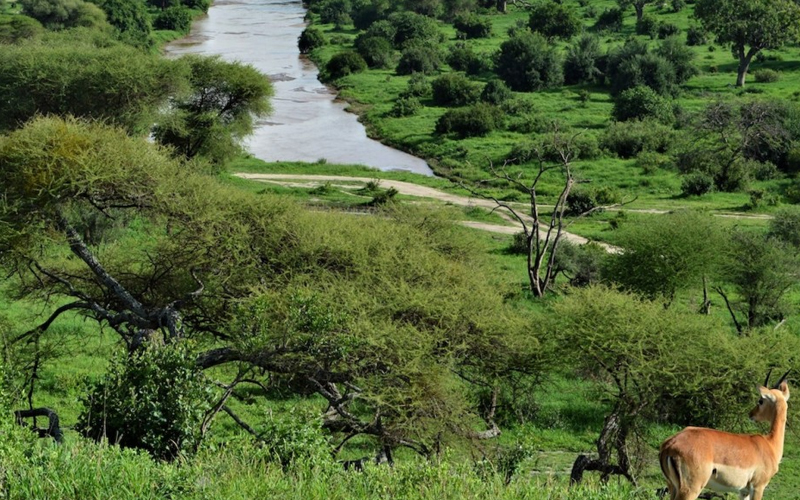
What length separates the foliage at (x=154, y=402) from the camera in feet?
46.8

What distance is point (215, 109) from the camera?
53.2 metres

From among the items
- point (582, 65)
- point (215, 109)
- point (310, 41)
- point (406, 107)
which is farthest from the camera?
point (310, 41)

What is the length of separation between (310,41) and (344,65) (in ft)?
50.1

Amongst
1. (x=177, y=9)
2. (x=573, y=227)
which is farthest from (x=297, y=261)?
(x=177, y=9)

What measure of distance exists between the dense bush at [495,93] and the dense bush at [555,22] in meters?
22.9

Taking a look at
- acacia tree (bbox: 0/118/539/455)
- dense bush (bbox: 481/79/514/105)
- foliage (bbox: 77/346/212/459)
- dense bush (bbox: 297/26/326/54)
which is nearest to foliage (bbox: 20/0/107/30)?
dense bush (bbox: 297/26/326/54)

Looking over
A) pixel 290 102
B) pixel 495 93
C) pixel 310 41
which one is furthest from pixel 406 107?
pixel 310 41

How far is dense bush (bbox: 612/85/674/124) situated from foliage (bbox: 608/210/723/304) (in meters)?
32.5

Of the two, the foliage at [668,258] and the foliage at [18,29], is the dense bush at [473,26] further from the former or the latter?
the foliage at [668,258]

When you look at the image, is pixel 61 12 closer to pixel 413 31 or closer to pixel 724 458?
pixel 413 31

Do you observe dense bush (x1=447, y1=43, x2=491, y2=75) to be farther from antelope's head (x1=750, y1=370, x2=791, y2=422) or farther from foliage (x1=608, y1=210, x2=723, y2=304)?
antelope's head (x1=750, y1=370, x2=791, y2=422)

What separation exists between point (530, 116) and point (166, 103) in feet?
86.8

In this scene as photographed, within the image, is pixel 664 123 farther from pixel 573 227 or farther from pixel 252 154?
pixel 252 154

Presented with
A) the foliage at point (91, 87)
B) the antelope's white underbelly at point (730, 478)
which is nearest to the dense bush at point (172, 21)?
the foliage at point (91, 87)
